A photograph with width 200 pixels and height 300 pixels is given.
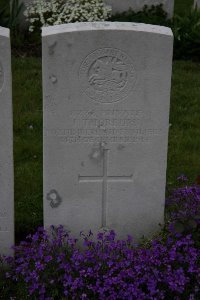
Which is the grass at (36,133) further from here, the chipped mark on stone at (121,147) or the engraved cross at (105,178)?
the chipped mark on stone at (121,147)

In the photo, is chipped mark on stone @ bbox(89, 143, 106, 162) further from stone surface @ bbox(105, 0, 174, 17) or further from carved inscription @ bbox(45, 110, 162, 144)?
stone surface @ bbox(105, 0, 174, 17)

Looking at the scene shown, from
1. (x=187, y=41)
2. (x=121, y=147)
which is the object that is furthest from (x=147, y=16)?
(x=121, y=147)

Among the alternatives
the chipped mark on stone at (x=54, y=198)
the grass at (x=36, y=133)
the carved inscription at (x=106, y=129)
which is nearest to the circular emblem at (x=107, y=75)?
the carved inscription at (x=106, y=129)

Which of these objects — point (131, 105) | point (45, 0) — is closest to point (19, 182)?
point (131, 105)

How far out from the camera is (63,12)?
391 inches

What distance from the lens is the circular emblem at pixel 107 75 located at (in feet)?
14.3

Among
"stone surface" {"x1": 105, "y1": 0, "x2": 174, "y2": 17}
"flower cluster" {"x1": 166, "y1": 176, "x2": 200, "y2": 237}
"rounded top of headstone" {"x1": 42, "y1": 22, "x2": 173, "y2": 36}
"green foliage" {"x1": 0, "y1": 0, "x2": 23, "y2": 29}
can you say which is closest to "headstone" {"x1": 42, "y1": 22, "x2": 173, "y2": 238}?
"rounded top of headstone" {"x1": 42, "y1": 22, "x2": 173, "y2": 36}

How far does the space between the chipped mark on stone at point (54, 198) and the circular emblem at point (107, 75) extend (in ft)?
2.53

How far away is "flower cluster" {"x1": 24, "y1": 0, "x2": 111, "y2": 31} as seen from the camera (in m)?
9.88

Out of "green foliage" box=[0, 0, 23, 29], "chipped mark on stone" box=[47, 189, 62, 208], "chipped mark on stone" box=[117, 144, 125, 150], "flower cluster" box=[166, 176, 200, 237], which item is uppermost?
"green foliage" box=[0, 0, 23, 29]

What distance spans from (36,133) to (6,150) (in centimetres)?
257

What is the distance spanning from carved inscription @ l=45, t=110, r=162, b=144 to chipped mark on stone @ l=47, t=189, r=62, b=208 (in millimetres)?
409

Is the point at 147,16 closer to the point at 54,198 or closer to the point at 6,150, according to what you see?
the point at 54,198

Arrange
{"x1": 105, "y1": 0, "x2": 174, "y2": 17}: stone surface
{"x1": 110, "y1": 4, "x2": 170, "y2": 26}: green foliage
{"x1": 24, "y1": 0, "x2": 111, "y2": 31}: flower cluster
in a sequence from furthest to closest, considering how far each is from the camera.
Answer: {"x1": 105, "y1": 0, "x2": 174, "y2": 17}: stone surface → {"x1": 110, "y1": 4, "x2": 170, "y2": 26}: green foliage → {"x1": 24, "y1": 0, "x2": 111, "y2": 31}: flower cluster
